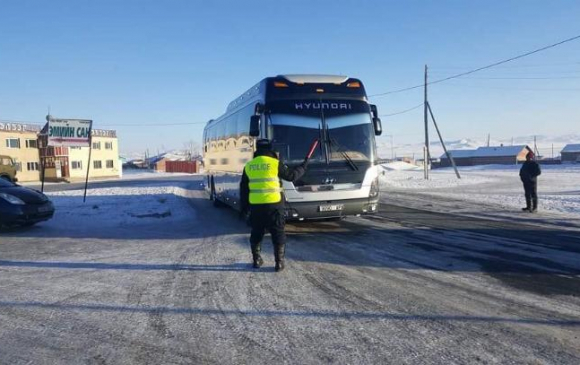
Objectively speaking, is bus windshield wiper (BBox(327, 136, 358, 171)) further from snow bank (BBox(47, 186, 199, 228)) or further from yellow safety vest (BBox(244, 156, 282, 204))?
snow bank (BBox(47, 186, 199, 228))

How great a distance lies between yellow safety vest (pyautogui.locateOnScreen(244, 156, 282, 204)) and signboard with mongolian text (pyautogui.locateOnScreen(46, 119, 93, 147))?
13.8m

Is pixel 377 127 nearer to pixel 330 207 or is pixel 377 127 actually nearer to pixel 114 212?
pixel 330 207

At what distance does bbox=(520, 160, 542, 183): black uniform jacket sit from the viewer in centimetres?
Answer: 1374

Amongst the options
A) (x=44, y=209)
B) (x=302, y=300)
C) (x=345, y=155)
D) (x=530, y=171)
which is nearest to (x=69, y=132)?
(x=44, y=209)

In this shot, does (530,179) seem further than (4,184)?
Yes

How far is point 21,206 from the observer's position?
433 inches

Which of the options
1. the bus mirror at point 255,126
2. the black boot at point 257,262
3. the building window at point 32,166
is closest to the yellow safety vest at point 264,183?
the black boot at point 257,262

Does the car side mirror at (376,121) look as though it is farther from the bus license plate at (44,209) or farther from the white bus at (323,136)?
the bus license plate at (44,209)

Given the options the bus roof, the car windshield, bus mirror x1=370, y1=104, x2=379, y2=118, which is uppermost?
the bus roof

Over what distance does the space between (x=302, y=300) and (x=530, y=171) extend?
11476 mm

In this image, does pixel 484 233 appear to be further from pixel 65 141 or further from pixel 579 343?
pixel 65 141

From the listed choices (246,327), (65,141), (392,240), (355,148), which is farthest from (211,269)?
(65,141)

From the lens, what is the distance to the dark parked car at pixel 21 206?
10.8m

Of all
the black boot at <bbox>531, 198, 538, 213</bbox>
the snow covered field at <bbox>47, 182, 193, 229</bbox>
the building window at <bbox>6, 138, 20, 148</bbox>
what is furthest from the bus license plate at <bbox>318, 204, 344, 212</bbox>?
the building window at <bbox>6, 138, 20, 148</bbox>
